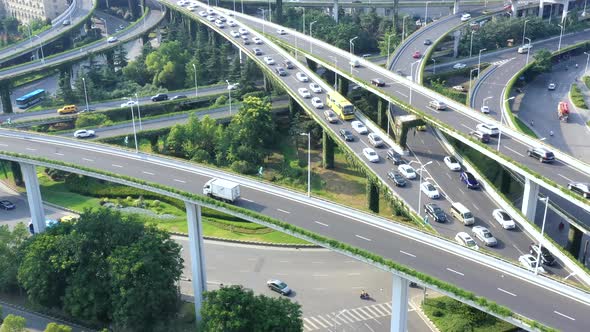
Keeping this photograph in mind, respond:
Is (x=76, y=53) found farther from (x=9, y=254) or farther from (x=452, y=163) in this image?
(x=452, y=163)

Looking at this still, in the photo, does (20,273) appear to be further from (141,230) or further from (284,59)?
(284,59)

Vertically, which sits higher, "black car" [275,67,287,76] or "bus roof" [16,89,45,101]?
"black car" [275,67,287,76]

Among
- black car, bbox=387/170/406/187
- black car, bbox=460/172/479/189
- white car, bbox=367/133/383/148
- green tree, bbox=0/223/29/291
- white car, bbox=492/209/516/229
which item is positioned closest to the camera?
white car, bbox=492/209/516/229

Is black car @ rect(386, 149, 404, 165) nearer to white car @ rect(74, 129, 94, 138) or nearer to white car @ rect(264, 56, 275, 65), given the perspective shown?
white car @ rect(264, 56, 275, 65)

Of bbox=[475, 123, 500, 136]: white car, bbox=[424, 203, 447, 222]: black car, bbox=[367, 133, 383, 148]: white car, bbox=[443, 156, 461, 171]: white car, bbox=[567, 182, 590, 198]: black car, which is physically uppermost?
bbox=[475, 123, 500, 136]: white car

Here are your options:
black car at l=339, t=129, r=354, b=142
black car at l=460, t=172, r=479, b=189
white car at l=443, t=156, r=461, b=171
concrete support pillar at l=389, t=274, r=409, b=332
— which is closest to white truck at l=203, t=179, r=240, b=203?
concrete support pillar at l=389, t=274, r=409, b=332

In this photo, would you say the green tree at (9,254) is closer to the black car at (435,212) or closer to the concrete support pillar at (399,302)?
the concrete support pillar at (399,302)

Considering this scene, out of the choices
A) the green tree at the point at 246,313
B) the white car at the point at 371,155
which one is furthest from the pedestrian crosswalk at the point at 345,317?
the white car at the point at 371,155

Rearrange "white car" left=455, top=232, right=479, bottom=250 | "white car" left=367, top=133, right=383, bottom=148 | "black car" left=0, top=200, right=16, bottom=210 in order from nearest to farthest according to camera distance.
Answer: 1. "white car" left=455, top=232, right=479, bottom=250
2. "white car" left=367, top=133, right=383, bottom=148
3. "black car" left=0, top=200, right=16, bottom=210
